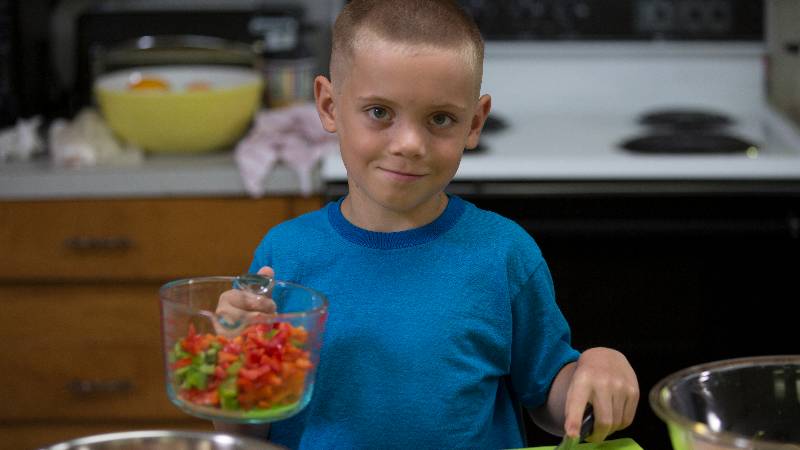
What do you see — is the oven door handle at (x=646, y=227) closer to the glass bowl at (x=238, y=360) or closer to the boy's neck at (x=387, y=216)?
the boy's neck at (x=387, y=216)

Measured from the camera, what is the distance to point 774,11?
104 inches

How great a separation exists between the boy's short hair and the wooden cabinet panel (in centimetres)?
119

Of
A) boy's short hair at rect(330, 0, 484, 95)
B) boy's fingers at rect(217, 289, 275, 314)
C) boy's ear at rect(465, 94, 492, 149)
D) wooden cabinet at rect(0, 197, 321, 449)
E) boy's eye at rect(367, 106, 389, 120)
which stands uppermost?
boy's short hair at rect(330, 0, 484, 95)

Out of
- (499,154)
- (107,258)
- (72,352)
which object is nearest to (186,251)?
(107,258)

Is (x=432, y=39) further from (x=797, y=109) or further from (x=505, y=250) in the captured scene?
(x=797, y=109)

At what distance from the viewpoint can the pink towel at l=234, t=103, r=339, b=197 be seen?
88.1 inches

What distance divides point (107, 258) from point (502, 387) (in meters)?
1.32

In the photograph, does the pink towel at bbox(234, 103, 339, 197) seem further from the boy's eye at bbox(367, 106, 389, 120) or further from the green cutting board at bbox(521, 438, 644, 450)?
the green cutting board at bbox(521, 438, 644, 450)

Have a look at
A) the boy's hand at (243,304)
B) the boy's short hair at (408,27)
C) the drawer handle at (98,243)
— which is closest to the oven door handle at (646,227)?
the drawer handle at (98,243)

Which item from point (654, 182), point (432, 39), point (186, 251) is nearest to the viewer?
point (432, 39)

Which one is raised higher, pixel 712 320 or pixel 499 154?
pixel 499 154

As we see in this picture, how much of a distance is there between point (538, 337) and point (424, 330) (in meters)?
0.13

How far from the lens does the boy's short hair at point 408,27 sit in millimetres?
1036

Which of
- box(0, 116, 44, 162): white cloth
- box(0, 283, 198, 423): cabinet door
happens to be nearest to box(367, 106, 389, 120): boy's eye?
box(0, 283, 198, 423): cabinet door
